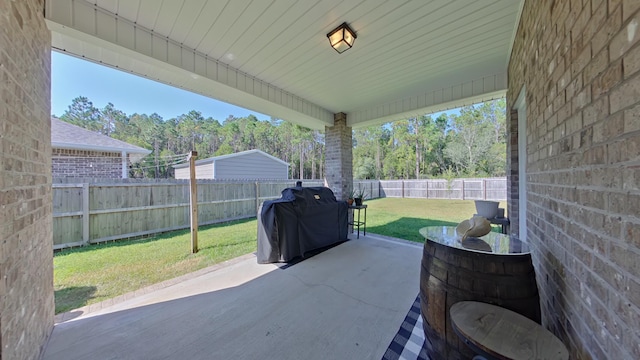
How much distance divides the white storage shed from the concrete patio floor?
8.28m

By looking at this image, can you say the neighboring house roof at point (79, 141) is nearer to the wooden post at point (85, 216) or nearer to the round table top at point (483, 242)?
the wooden post at point (85, 216)

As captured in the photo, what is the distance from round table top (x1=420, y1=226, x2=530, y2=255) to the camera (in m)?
1.42

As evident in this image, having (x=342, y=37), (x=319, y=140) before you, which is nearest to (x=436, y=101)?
(x=342, y=37)

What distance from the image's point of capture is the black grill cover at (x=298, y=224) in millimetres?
3658

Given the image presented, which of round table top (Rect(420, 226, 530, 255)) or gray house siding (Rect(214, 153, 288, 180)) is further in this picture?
gray house siding (Rect(214, 153, 288, 180))

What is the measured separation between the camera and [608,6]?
2.69 ft

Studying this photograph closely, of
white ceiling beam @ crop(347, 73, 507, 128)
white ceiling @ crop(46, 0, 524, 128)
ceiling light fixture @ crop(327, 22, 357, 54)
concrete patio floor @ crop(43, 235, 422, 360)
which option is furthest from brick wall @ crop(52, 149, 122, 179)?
ceiling light fixture @ crop(327, 22, 357, 54)

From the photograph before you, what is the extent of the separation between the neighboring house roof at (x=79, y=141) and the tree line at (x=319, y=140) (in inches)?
540

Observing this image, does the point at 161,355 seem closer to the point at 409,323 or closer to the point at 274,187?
the point at 409,323

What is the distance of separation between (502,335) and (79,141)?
964 centimetres

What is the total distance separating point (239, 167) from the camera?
1160 centimetres

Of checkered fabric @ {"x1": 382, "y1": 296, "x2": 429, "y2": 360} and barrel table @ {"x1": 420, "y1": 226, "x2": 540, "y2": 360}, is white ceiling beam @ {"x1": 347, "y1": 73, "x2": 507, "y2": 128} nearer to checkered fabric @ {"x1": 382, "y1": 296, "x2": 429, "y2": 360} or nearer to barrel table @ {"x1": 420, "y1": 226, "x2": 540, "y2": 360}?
barrel table @ {"x1": 420, "y1": 226, "x2": 540, "y2": 360}

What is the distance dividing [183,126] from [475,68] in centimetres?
2749

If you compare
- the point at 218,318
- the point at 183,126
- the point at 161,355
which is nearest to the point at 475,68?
the point at 218,318
